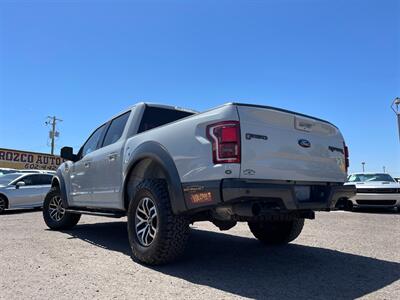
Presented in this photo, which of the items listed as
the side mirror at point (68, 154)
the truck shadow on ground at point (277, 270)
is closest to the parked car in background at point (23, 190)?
the side mirror at point (68, 154)

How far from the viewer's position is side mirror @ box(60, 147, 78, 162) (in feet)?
23.4

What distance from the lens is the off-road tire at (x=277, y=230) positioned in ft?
18.2

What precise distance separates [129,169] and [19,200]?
9.94m

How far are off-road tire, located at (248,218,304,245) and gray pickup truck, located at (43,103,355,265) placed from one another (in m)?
0.03

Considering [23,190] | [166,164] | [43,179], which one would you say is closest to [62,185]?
[166,164]

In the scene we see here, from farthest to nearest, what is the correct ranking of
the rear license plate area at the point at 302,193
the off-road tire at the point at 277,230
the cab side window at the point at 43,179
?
1. the cab side window at the point at 43,179
2. the off-road tire at the point at 277,230
3. the rear license plate area at the point at 302,193

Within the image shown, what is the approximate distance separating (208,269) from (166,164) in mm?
1271

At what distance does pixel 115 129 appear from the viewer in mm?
6250

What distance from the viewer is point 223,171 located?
366cm

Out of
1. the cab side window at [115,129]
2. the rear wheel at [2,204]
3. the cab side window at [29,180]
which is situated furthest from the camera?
the cab side window at [29,180]

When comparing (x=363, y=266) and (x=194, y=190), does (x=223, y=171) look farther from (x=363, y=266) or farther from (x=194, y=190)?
(x=363, y=266)

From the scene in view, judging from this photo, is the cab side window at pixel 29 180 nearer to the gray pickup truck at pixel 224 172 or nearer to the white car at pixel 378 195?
the gray pickup truck at pixel 224 172

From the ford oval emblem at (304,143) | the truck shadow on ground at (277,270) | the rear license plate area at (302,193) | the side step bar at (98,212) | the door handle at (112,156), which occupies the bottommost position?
the truck shadow on ground at (277,270)

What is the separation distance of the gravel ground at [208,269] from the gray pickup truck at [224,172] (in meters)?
0.45
